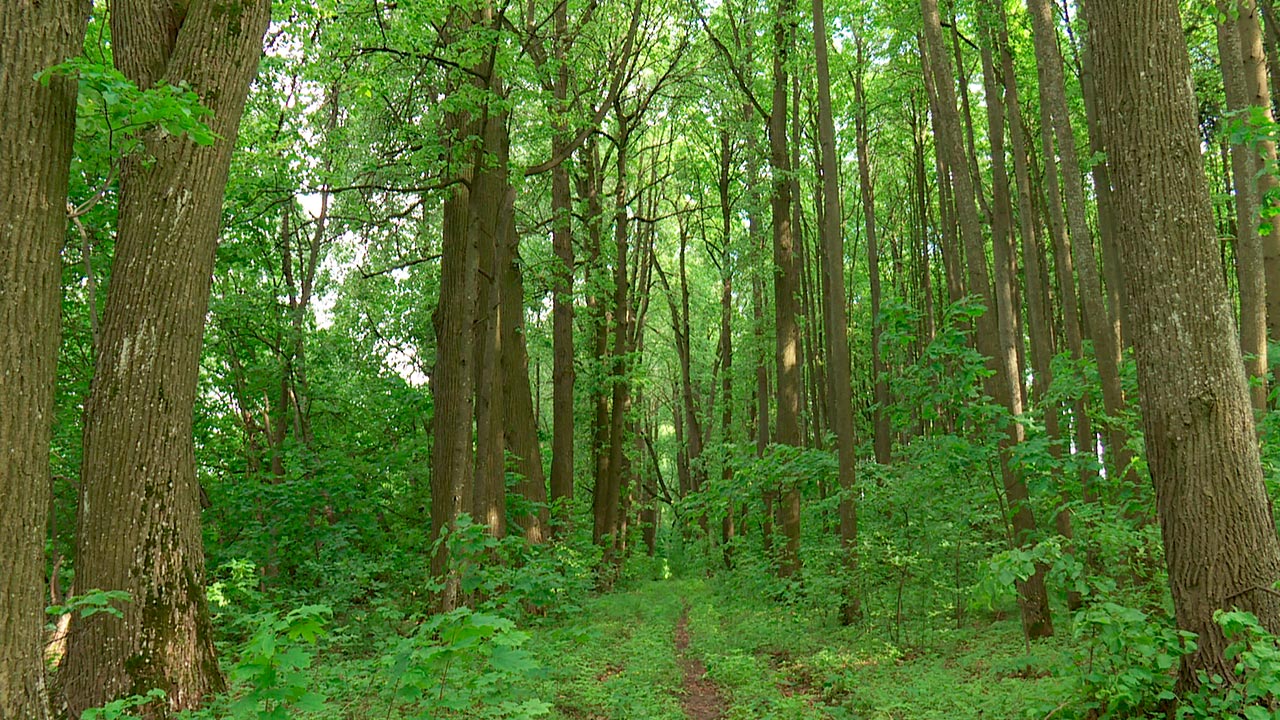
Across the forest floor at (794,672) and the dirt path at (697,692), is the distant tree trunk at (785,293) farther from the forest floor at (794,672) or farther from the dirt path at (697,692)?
the dirt path at (697,692)

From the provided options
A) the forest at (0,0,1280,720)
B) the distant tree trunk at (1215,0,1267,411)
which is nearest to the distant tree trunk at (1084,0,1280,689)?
the forest at (0,0,1280,720)

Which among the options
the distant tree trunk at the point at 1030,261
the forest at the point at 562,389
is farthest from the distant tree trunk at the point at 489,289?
the distant tree trunk at the point at 1030,261

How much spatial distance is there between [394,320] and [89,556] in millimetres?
14611

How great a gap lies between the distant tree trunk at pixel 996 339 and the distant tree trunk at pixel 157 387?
7.09 m

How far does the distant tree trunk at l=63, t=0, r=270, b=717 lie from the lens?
209 inches

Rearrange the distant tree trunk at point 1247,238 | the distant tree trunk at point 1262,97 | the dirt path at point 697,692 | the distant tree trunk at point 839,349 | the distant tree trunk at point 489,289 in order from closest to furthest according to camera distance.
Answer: the dirt path at point 697,692
the distant tree trunk at point 1247,238
the distant tree trunk at point 1262,97
the distant tree trunk at point 489,289
the distant tree trunk at point 839,349

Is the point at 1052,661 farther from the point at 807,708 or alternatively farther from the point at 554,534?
the point at 554,534

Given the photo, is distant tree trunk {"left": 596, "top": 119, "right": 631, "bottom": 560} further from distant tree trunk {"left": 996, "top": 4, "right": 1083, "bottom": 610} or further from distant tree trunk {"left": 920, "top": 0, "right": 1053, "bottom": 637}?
distant tree trunk {"left": 920, "top": 0, "right": 1053, "bottom": 637}

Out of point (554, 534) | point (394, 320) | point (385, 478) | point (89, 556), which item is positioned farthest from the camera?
point (394, 320)

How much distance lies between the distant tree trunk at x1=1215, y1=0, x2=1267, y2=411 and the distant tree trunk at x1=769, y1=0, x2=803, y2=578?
6.14 metres

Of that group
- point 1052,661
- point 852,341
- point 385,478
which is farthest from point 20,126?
point 852,341

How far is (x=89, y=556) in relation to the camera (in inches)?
209

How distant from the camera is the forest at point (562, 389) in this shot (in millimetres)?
4371

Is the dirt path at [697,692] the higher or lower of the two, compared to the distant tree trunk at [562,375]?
lower
